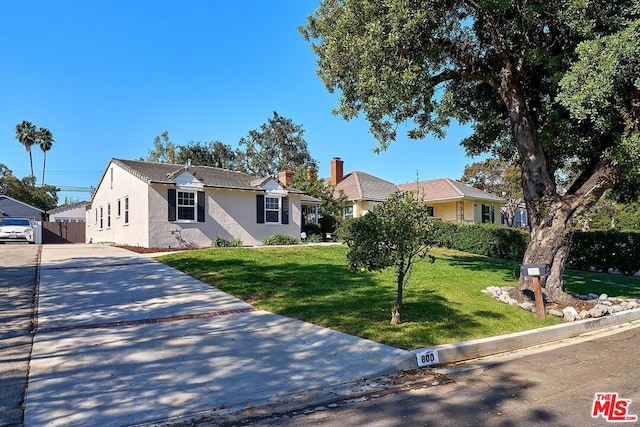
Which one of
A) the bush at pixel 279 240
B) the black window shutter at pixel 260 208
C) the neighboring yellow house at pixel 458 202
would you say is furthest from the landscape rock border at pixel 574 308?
the neighboring yellow house at pixel 458 202

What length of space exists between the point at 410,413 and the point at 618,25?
28.5 feet

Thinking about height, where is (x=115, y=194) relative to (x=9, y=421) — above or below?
above

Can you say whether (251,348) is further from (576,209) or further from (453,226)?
(453,226)

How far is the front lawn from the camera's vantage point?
7117 millimetres

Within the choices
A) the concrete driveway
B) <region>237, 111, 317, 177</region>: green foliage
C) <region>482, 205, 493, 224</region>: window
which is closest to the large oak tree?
the concrete driveway

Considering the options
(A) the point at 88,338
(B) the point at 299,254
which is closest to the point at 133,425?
(A) the point at 88,338

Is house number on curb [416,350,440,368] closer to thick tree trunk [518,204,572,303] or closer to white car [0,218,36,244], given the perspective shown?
thick tree trunk [518,204,572,303]

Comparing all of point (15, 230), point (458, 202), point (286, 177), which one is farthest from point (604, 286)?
point (15, 230)

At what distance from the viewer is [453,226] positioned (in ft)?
77.1

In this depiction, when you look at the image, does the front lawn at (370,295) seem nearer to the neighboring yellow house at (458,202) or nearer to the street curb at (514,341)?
the street curb at (514,341)

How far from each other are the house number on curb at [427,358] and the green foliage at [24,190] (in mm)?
55806

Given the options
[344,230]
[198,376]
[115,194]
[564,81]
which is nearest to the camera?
[198,376]

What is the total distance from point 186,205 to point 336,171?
1754 centimetres

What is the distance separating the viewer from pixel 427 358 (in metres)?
5.81
